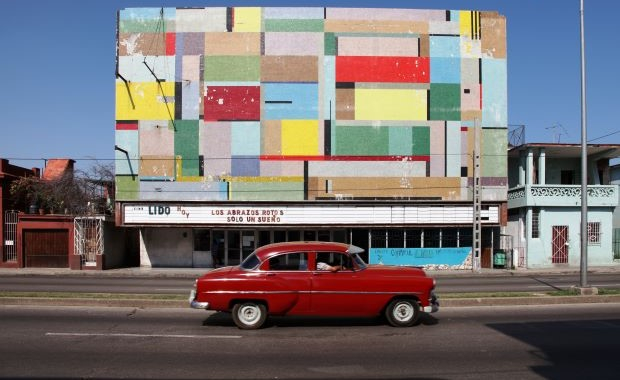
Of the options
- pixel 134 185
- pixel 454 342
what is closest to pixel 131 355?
pixel 454 342

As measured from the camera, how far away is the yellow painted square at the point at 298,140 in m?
29.9

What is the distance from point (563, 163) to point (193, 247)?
23193 millimetres

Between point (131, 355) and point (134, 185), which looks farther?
point (134, 185)

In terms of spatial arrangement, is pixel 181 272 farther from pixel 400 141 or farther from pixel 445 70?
pixel 445 70

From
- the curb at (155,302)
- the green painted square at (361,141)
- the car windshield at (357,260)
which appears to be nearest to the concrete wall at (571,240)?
the green painted square at (361,141)

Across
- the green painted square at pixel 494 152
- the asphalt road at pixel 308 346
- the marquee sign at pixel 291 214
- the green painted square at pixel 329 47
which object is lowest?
the asphalt road at pixel 308 346

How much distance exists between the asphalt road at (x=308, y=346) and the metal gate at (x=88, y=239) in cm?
1800

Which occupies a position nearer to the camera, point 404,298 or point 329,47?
point 404,298

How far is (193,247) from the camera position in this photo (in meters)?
31.1

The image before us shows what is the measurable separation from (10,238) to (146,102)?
1050cm

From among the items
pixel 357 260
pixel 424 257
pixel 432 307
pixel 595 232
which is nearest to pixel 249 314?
pixel 357 260

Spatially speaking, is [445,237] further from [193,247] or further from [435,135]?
[193,247]

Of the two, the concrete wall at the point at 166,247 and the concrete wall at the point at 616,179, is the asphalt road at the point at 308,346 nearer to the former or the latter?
the concrete wall at the point at 166,247

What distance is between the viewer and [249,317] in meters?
10.5
